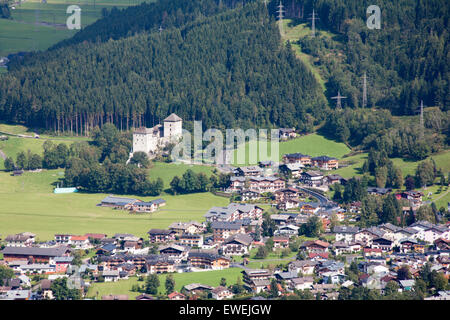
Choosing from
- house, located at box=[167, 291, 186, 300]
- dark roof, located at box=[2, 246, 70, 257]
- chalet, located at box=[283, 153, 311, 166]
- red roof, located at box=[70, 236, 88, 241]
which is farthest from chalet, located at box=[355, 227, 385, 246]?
chalet, located at box=[283, 153, 311, 166]

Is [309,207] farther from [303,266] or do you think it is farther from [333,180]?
[303,266]

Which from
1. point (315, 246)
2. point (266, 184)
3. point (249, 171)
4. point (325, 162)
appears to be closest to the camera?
point (315, 246)

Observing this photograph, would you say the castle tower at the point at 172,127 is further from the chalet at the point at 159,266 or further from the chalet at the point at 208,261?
the chalet at the point at 159,266

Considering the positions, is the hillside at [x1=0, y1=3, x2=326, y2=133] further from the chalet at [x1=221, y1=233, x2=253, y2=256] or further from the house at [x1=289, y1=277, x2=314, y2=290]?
the house at [x1=289, y1=277, x2=314, y2=290]

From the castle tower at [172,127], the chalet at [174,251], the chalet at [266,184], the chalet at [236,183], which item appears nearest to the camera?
the chalet at [174,251]

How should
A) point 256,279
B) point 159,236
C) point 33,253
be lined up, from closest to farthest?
point 256,279, point 33,253, point 159,236

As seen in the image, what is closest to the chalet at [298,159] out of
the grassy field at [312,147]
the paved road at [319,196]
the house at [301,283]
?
the grassy field at [312,147]

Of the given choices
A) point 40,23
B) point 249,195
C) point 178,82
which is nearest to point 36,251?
point 249,195
